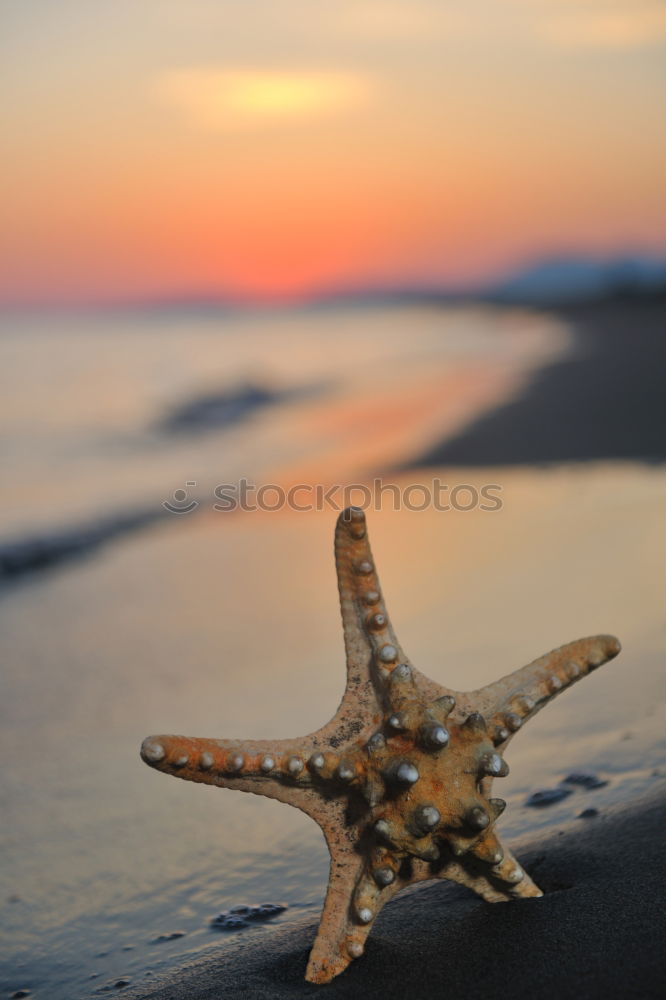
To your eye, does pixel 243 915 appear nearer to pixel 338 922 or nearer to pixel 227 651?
pixel 338 922

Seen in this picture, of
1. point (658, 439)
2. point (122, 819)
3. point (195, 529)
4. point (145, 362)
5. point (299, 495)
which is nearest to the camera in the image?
point (122, 819)

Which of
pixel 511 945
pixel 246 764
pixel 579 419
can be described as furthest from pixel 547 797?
pixel 579 419

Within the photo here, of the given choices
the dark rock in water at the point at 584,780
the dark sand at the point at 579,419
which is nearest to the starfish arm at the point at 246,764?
the dark rock in water at the point at 584,780

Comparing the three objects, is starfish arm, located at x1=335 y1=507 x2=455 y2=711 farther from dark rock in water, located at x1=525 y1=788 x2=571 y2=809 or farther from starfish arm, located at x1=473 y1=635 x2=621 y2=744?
dark rock in water, located at x1=525 y1=788 x2=571 y2=809

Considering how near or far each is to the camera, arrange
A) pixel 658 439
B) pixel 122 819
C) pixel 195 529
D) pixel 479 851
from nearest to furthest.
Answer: pixel 479 851 → pixel 122 819 → pixel 195 529 → pixel 658 439

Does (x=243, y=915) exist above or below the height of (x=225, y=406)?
below

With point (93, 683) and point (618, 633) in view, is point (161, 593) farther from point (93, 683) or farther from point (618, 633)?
point (618, 633)

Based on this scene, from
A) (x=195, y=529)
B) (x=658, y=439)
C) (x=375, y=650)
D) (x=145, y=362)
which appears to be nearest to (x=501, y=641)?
(x=375, y=650)

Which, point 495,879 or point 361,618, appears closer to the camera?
point 495,879
